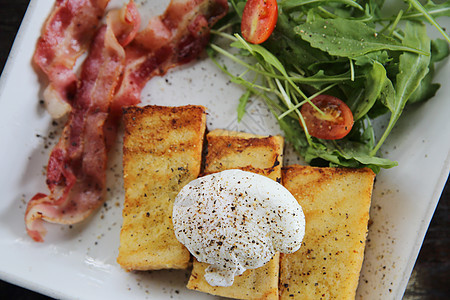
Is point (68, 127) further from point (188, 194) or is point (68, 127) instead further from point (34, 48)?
point (188, 194)

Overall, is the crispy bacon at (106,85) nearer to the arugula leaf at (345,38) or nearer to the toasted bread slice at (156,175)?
the toasted bread slice at (156,175)

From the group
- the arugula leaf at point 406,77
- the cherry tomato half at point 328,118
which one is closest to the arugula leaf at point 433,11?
the arugula leaf at point 406,77

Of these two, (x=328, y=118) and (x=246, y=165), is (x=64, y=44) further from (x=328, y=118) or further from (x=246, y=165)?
(x=328, y=118)

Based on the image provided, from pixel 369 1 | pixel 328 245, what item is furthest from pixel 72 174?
pixel 369 1

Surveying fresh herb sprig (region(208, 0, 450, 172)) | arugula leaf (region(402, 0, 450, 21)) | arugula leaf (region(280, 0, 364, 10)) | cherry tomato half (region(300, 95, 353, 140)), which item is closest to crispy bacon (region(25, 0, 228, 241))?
fresh herb sprig (region(208, 0, 450, 172))

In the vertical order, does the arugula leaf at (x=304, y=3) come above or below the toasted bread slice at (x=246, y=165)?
above

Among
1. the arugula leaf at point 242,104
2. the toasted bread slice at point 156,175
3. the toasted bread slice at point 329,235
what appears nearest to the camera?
the toasted bread slice at point 329,235

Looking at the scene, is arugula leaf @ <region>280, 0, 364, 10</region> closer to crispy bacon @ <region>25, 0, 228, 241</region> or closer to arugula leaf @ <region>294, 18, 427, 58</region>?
arugula leaf @ <region>294, 18, 427, 58</region>
